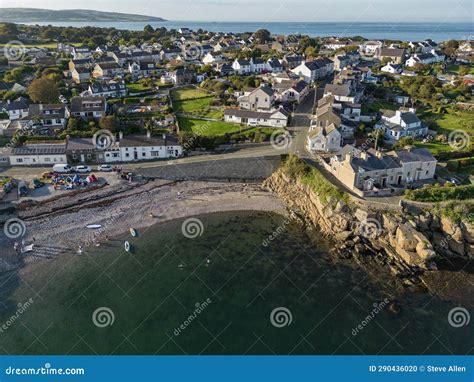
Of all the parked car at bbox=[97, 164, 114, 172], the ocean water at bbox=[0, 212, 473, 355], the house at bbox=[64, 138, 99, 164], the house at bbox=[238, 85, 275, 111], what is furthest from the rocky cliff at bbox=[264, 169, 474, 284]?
the house at bbox=[238, 85, 275, 111]

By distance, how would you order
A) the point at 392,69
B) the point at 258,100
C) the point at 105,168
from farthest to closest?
the point at 392,69 → the point at 258,100 → the point at 105,168

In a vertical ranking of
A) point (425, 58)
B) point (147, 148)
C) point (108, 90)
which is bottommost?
point (147, 148)

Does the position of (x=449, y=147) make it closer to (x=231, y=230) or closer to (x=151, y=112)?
(x=231, y=230)

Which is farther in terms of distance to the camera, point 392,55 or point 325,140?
point 392,55

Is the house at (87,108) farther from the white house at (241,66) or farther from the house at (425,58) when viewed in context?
the house at (425,58)

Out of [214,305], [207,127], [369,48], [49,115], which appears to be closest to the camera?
[214,305]

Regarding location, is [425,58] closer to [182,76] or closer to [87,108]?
[182,76]

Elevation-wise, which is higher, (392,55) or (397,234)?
(392,55)

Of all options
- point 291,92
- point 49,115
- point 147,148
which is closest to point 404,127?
point 291,92
